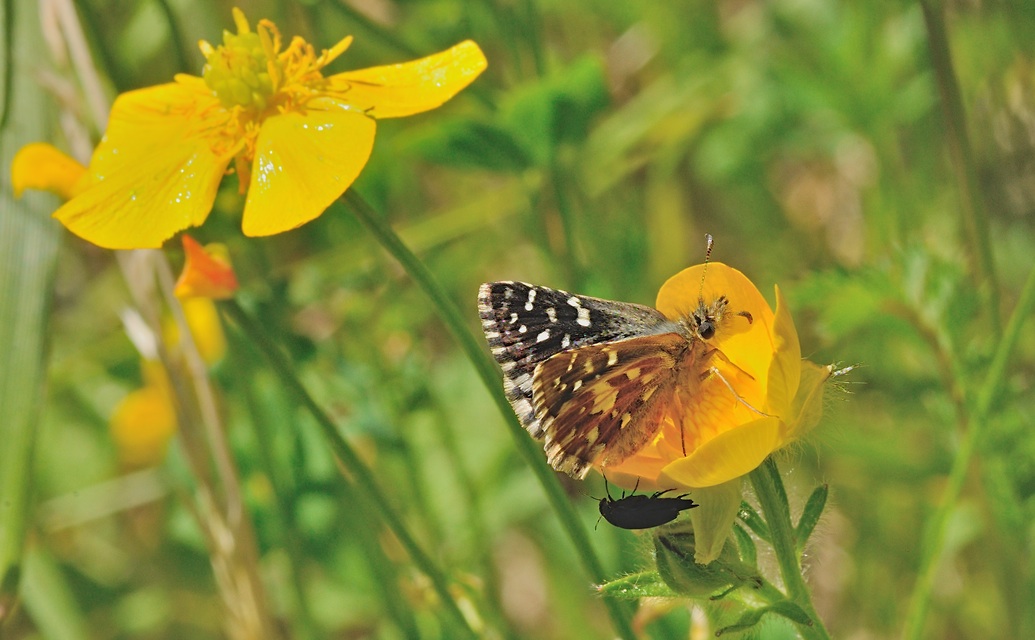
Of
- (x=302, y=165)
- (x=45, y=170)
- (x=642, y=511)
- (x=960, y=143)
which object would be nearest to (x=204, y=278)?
(x=302, y=165)

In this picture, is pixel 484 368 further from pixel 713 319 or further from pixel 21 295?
pixel 21 295

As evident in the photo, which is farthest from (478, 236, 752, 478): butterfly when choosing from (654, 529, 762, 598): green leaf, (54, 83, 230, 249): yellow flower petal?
(54, 83, 230, 249): yellow flower petal

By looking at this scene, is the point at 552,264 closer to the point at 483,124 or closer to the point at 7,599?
the point at 483,124

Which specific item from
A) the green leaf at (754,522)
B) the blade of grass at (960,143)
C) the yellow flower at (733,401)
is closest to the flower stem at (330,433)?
the yellow flower at (733,401)

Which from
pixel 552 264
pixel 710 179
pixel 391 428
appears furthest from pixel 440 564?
pixel 710 179

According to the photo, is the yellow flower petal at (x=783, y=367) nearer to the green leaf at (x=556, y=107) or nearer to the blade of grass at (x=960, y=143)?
the blade of grass at (x=960, y=143)

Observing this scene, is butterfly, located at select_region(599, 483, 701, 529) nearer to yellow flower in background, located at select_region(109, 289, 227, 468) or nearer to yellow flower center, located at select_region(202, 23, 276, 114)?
yellow flower center, located at select_region(202, 23, 276, 114)
